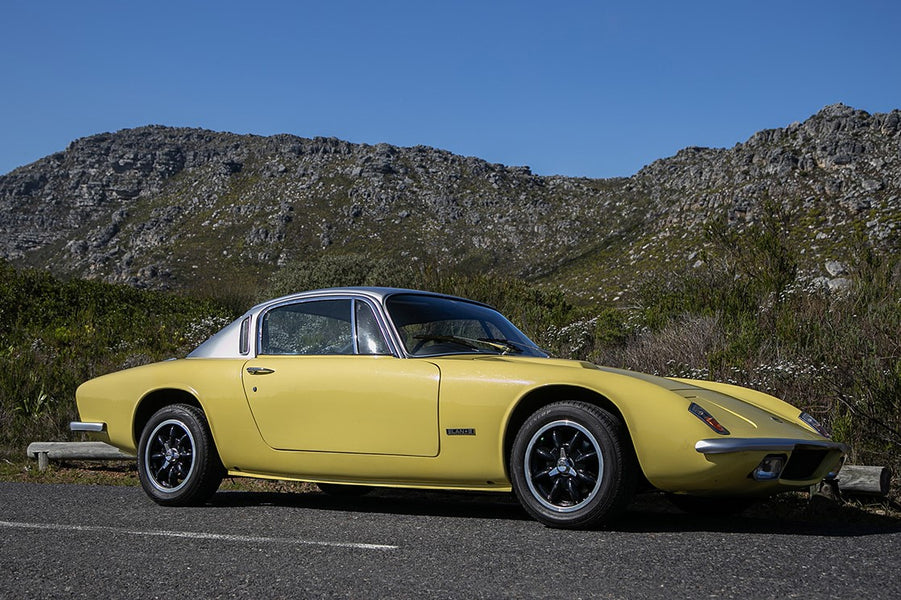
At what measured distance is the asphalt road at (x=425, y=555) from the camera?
361 cm

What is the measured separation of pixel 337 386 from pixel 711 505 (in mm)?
2587

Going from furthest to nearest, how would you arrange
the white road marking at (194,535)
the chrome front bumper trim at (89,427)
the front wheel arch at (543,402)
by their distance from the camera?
the chrome front bumper trim at (89,427)
the front wheel arch at (543,402)
the white road marking at (194,535)

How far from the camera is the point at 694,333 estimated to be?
9531 mm

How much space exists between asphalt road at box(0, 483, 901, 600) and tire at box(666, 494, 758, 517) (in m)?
0.11

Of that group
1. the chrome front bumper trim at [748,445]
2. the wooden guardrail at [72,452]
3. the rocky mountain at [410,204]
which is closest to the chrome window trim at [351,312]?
the chrome front bumper trim at [748,445]

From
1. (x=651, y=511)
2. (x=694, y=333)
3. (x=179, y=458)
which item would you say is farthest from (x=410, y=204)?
(x=651, y=511)

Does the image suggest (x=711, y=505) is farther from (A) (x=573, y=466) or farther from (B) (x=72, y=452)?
(B) (x=72, y=452)

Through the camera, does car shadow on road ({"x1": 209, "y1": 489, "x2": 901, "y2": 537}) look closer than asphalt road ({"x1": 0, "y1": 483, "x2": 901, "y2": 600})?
No

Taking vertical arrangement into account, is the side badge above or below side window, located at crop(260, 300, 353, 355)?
below

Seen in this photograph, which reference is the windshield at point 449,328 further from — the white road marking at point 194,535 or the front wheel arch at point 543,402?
the white road marking at point 194,535

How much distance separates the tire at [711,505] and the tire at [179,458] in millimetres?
3223

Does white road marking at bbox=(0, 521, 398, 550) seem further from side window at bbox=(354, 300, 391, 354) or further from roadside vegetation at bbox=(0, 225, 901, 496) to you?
roadside vegetation at bbox=(0, 225, 901, 496)

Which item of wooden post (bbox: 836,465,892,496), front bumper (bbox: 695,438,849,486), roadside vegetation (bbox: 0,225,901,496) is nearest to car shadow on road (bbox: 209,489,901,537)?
wooden post (bbox: 836,465,892,496)

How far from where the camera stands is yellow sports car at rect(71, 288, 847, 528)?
4.72 meters
